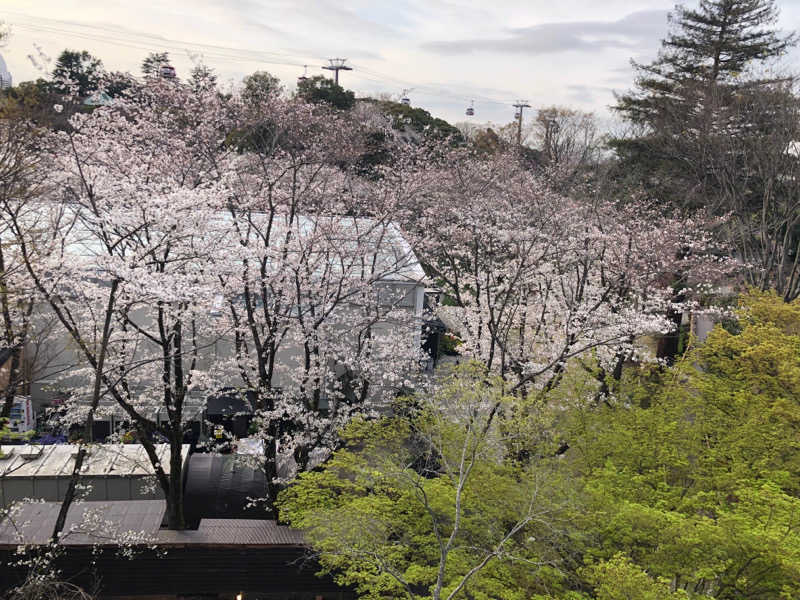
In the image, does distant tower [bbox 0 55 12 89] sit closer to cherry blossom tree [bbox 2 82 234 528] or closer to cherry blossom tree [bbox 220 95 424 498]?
cherry blossom tree [bbox 2 82 234 528]

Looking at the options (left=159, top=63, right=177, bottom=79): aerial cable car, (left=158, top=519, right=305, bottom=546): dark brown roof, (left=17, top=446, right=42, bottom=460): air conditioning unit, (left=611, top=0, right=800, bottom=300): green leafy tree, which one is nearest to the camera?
(left=158, top=519, right=305, bottom=546): dark brown roof

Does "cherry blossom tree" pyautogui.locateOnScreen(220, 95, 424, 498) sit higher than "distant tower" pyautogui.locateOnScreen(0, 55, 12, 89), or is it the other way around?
"distant tower" pyautogui.locateOnScreen(0, 55, 12, 89)

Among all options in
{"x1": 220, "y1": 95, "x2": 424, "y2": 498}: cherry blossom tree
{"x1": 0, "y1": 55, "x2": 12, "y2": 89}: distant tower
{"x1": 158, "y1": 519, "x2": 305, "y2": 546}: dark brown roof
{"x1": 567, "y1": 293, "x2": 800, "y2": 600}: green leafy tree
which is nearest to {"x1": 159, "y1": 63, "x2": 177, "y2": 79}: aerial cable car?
{"x1": 220, "y1": 95, "x2": 424, "y2": 498}: cherry blossom tree

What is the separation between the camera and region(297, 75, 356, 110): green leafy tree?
1438 inches

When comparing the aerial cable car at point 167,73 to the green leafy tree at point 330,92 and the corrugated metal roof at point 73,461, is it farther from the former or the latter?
the green leafy tree at point 330,92

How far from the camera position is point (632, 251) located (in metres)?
17.1

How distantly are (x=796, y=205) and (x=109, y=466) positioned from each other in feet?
65.0

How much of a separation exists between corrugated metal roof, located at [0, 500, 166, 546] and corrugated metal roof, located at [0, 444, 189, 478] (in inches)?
25.5

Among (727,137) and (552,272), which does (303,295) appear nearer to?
(552,272)

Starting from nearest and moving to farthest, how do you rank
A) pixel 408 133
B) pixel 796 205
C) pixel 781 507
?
pixel 781 507, pixel 796 205, pixel 408 133

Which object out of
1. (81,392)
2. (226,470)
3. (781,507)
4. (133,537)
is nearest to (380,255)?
(226,470)

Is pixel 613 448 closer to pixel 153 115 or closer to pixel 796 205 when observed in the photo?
pixel 796 205

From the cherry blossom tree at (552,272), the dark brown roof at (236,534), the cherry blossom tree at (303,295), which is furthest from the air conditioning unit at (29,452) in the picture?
the cherry blossom tree at (552,272)

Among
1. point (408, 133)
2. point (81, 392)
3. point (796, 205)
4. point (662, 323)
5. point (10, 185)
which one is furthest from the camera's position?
point (408, 133)
